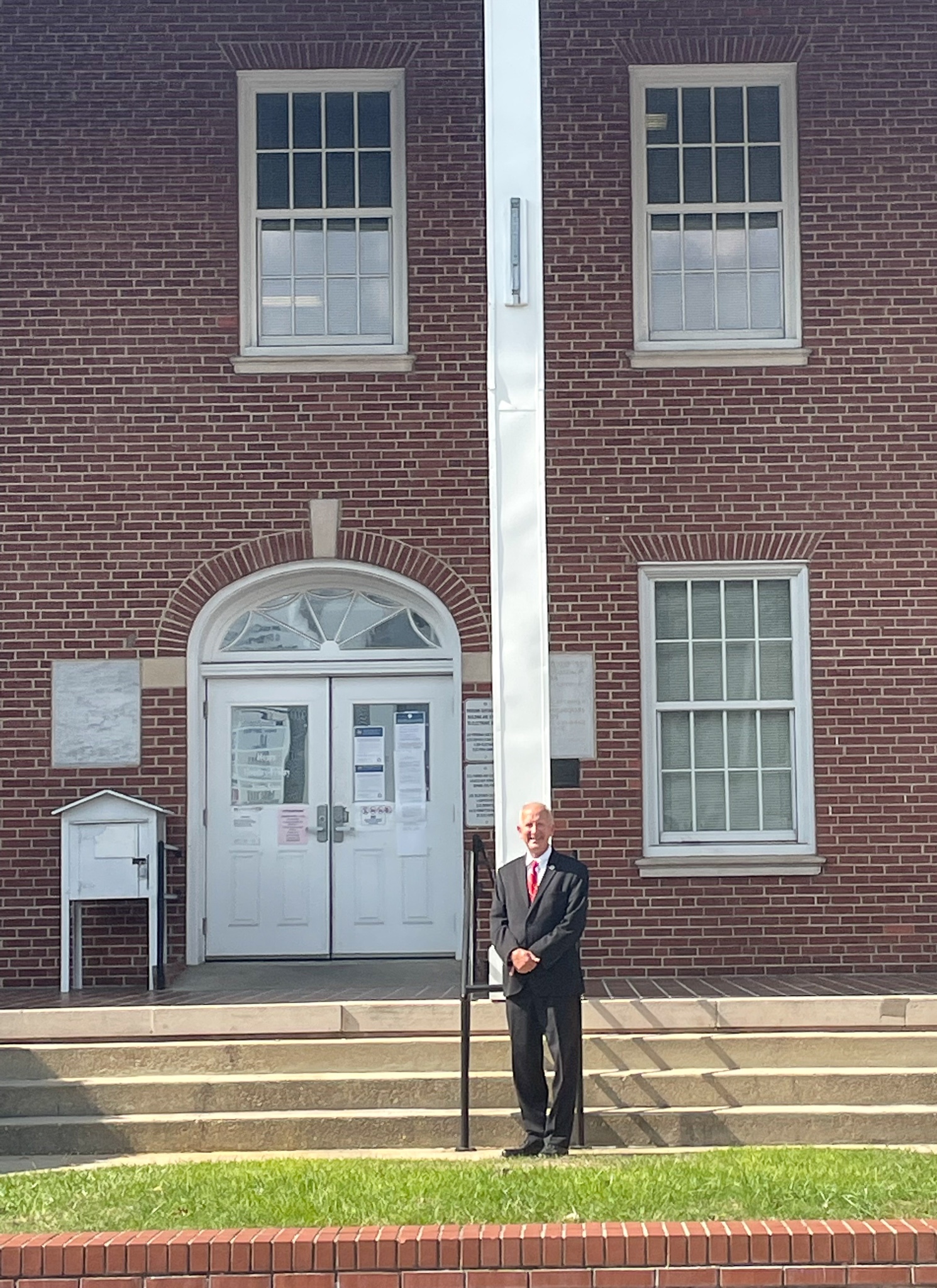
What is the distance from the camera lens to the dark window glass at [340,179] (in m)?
13.9

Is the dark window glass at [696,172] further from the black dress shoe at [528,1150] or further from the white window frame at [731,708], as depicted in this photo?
the black dress shoe at [528,1150]

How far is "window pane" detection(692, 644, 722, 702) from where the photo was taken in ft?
44.2

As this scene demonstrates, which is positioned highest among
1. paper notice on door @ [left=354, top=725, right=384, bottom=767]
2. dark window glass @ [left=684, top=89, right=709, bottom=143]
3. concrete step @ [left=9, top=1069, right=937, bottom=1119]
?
dark window glass @ [left=684, top=89, right=709, bottom=143]

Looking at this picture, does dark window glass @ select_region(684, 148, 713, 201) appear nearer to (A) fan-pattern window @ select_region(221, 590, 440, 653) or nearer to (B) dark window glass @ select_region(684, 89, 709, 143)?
(B) dark window glass @ select_region(684, 89, 709, 143)

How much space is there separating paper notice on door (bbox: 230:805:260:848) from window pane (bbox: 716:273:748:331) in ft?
16.8

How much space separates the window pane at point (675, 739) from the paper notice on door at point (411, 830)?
1878mm

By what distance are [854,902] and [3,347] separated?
753cm

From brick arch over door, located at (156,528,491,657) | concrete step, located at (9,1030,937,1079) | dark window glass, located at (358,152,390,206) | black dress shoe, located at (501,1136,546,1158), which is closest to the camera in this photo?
black dress shoe, located at (501,1136,546,1158)

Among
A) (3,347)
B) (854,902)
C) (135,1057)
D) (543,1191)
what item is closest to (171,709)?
(3,347)

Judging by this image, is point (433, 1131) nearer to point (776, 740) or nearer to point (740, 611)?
point (776, 740)

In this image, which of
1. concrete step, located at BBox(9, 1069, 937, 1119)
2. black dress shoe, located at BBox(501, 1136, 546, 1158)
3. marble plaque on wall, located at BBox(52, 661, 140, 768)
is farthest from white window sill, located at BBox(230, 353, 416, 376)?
black dress shoe, located at BBox(501, 1136, 546, 1158)

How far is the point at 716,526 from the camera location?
43.9 ft

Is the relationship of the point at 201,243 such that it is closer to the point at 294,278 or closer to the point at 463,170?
the point at 294,278

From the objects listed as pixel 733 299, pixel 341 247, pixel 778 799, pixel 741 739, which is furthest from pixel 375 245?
pixel 778 799
